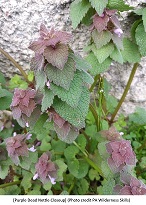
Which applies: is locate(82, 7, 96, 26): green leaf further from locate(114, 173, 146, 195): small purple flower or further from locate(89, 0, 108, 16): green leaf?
locate(114, 173, 146, 195): small purple flower

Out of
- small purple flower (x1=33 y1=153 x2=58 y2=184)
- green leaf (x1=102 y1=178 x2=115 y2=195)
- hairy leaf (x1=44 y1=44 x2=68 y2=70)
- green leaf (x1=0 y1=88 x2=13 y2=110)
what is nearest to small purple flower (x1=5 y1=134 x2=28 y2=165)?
small purple flower (x1=33 y1=153 x2=58 y2=184)

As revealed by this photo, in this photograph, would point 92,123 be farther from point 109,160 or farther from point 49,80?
point 49,80

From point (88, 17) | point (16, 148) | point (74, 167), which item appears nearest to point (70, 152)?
point (74, 167)

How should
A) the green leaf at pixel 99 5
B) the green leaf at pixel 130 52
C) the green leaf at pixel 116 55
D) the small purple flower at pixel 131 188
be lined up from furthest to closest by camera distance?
the green leaf at pixel 130 52 < the green leaf at pixel 116 55 < the green leaf at pixel 99 5 < the small purple flower at pixel 131 188

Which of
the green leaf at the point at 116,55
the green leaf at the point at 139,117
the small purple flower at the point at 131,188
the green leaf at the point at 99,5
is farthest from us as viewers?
the green leaf at the point at 139,117

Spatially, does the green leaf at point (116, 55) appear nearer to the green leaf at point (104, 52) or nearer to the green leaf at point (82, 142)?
the green leaf at point (104, 52)

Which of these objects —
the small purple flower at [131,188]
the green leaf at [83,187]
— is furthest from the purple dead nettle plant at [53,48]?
the green leaf at [83,187]

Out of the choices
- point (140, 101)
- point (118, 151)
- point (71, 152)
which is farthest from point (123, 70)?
point (118, 151)
